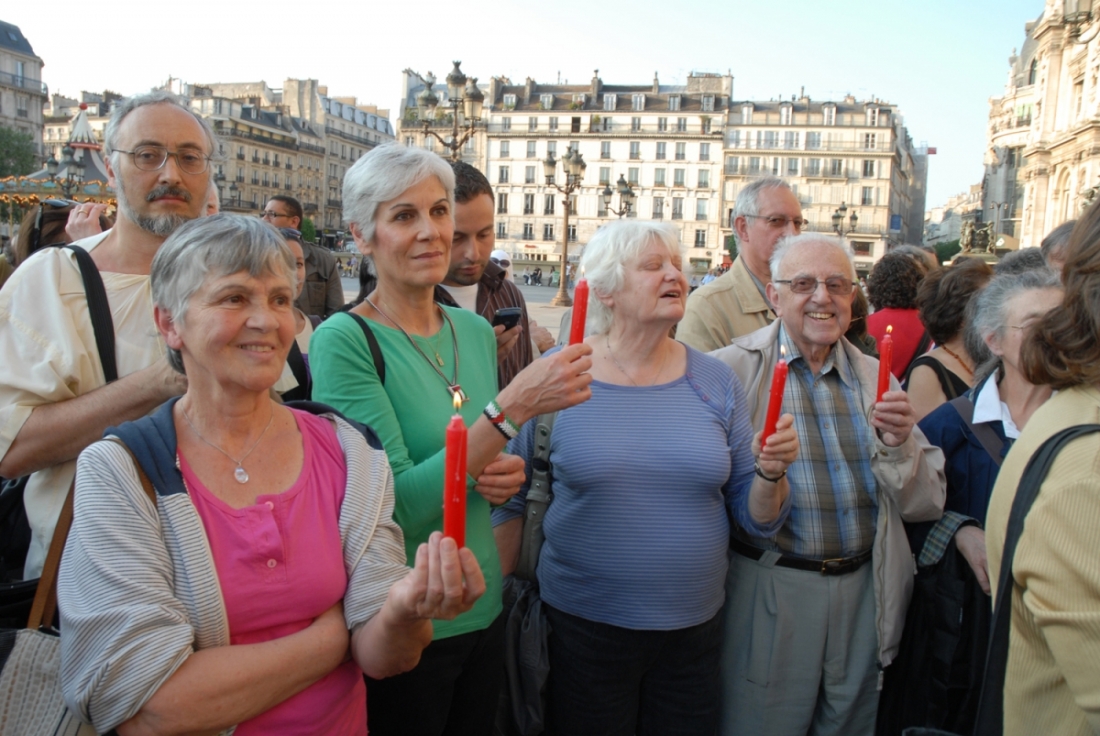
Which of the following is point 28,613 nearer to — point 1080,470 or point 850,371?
point 1080,470

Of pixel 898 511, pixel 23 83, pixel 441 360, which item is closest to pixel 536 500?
pixel 441 360

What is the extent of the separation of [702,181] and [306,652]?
65547mm

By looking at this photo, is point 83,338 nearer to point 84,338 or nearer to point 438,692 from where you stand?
point 84,338

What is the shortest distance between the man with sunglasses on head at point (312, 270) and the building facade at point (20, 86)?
61.5 m

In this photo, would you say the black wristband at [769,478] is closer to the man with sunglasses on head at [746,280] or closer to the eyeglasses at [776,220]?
the man with sunglasses on head at [746,280]

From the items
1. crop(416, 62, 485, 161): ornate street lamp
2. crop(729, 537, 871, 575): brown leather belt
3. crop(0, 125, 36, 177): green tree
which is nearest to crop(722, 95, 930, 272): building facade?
crop(0, 125, 36, 177): green tree

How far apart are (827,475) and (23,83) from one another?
233ft

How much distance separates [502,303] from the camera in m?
3.81

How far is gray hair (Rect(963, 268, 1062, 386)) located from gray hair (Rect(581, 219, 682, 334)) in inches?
49.0

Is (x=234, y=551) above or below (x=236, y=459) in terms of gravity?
below

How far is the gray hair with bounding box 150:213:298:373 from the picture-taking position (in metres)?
1.63

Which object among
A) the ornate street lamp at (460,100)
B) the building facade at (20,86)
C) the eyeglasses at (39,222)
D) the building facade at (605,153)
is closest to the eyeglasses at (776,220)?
the eyeglasses at (39,222)

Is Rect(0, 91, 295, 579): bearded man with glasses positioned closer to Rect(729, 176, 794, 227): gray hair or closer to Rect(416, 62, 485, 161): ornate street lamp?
Rect(729, 176, 794, 227): gray hair

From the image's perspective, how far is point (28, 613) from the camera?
175cm
